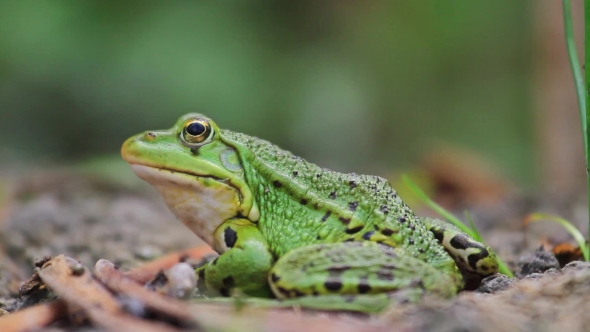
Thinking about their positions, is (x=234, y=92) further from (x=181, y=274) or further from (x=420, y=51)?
(x=181, y=274)


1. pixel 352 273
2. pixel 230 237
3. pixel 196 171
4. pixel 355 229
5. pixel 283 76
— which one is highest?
pixel 283 76

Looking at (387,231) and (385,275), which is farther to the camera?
(387,231)

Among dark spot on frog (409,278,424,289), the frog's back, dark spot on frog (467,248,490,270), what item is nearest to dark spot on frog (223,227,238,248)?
the frog's back

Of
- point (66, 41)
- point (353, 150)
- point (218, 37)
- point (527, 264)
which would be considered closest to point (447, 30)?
point (353, 150)

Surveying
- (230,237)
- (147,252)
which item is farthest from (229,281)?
(147,252)

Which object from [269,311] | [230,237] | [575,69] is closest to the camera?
[269,311]

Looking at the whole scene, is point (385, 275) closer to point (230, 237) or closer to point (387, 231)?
point (387, 231)

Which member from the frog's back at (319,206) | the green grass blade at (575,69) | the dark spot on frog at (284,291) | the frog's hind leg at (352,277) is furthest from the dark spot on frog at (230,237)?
the green grass blade at (575,69)
